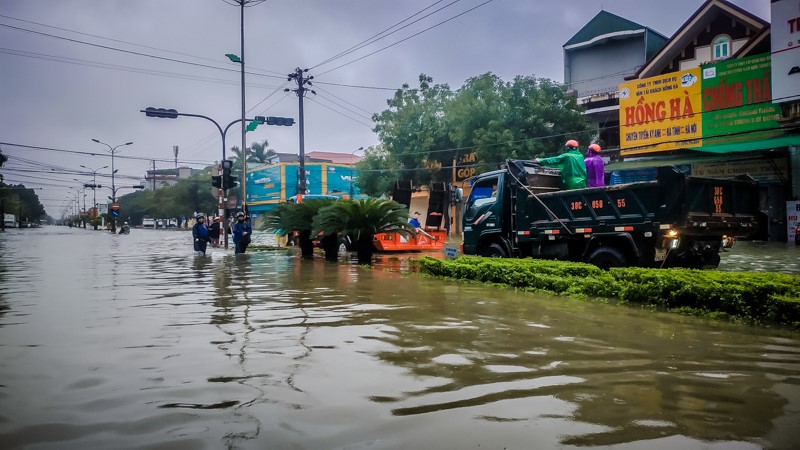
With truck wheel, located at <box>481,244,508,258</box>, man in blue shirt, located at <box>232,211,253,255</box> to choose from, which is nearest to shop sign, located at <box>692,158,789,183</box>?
truck wheel, located at <box>481,244,508,258</box>

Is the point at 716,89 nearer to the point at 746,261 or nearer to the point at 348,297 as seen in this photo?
the point at 746,261

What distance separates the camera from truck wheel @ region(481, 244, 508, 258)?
12.5 meters

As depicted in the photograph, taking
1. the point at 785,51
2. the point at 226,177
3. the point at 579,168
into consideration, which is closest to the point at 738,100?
the point at 785,51

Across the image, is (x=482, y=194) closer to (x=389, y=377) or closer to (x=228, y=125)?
(x=389, y=377)

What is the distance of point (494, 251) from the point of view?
12.8 m

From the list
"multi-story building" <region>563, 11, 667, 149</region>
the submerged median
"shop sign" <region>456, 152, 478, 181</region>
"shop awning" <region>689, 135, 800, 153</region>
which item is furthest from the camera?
"shop sign" <region>456, 152, 478, 181</region>

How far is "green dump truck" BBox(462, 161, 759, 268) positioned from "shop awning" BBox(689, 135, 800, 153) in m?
12.2

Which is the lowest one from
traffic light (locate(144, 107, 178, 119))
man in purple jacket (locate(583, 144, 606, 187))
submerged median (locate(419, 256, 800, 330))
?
submerged median (locate(419, 256, 800, 330))

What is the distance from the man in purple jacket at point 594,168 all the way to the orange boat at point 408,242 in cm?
823

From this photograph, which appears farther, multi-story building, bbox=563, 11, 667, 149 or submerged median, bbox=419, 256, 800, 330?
multi-story building, bbox=563, 11, 667, 149

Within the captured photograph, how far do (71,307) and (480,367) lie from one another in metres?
5.87

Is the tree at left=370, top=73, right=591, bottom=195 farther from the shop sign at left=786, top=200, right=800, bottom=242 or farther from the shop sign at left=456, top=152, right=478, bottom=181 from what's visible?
the shop sign at left=786, top=200, right=800, bottom=242

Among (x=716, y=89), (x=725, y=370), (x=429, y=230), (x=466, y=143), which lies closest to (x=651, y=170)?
(x=716, y=89)

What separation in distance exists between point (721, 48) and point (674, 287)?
23.6 metres
